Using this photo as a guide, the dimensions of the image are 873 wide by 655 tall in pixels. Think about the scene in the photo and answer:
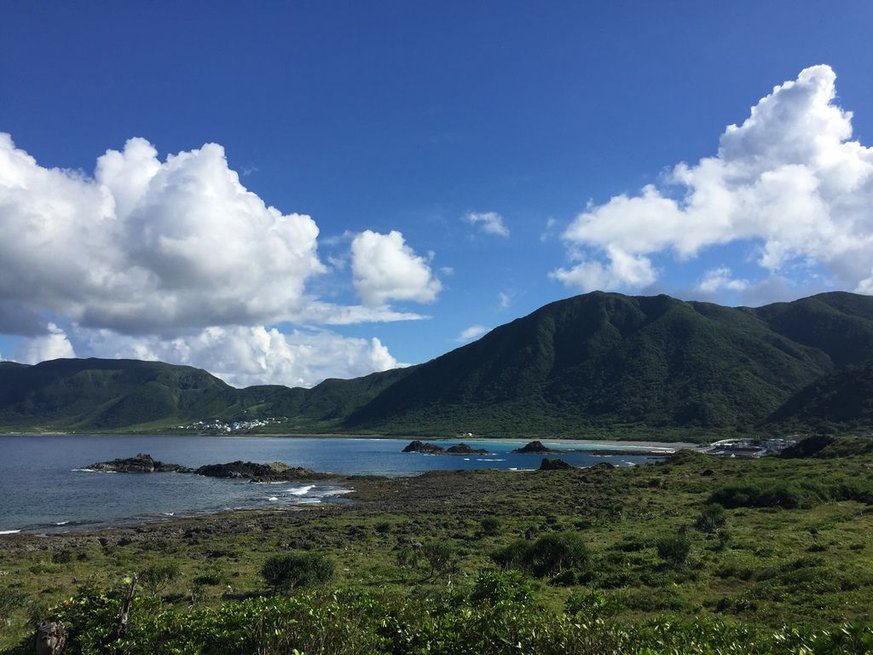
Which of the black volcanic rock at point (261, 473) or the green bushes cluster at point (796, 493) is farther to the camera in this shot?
the black volcanic rock at point (261, 473)

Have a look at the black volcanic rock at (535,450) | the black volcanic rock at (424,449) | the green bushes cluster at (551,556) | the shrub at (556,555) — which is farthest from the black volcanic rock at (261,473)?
the black volcanic rock at (535,450)

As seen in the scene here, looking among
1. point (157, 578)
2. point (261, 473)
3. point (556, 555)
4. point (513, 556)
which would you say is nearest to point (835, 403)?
point (261, 473)

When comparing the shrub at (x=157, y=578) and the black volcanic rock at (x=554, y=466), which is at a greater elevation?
the shrub at (x=157, y=578)

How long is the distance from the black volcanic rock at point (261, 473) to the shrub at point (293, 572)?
2833 inches

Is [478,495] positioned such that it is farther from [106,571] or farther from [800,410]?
[800,410]

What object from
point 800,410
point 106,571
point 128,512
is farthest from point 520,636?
point 800,410

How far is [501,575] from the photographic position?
13.4 m

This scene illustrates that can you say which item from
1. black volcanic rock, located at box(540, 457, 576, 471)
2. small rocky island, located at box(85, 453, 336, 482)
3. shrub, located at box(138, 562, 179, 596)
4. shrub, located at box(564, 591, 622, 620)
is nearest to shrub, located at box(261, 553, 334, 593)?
shrub, located at box(138, 562, 179, 596)

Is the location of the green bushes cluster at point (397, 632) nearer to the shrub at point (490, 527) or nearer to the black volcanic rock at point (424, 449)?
the shrub at point (490, 527)

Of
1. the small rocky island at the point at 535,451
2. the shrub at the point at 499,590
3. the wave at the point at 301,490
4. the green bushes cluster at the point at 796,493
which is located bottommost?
the small rocky island at the point at 535,451

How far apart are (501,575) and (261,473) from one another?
91.4 metres

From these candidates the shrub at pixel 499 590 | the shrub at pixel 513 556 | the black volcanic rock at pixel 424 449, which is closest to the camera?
the shrub at pixel 499 590

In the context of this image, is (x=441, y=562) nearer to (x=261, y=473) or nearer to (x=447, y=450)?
(x=261, y=473)

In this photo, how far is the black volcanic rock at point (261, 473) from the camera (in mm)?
93562
